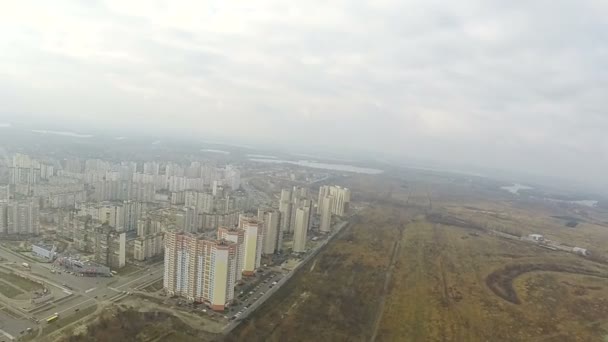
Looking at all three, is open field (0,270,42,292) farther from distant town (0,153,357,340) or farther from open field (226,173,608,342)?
open field (226,173,608,342)

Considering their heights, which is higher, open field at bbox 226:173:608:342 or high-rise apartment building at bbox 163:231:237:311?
high-rise apartment building at bbox 163:231:237:311

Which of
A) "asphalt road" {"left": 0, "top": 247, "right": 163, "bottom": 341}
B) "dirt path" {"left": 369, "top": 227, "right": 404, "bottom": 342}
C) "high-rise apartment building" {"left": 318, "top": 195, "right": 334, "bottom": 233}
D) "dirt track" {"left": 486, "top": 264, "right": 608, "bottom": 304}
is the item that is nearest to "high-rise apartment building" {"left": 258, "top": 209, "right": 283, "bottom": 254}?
"asphalt road" {"left": 0, "top": 247, "right": 163, "bottom": 341}

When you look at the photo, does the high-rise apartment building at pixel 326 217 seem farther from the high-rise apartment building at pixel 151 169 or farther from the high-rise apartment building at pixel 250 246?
the high-rise apartment building at pixel 151 169

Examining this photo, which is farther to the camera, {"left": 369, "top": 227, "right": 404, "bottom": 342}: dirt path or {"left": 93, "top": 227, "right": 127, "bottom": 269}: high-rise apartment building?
{"left": 93, "top": 227, "right": 127, "bottom": 269}: high-rise apartment building

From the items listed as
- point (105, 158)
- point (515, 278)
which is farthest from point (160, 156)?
point (515, 278)

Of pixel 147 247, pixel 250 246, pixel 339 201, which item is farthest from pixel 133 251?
pixel 339 201

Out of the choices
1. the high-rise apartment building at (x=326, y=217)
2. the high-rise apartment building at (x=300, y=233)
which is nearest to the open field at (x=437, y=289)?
the high-rise apartment building at (x=300, y=233)

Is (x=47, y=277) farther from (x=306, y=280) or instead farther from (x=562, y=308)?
(x=562, y=308)
